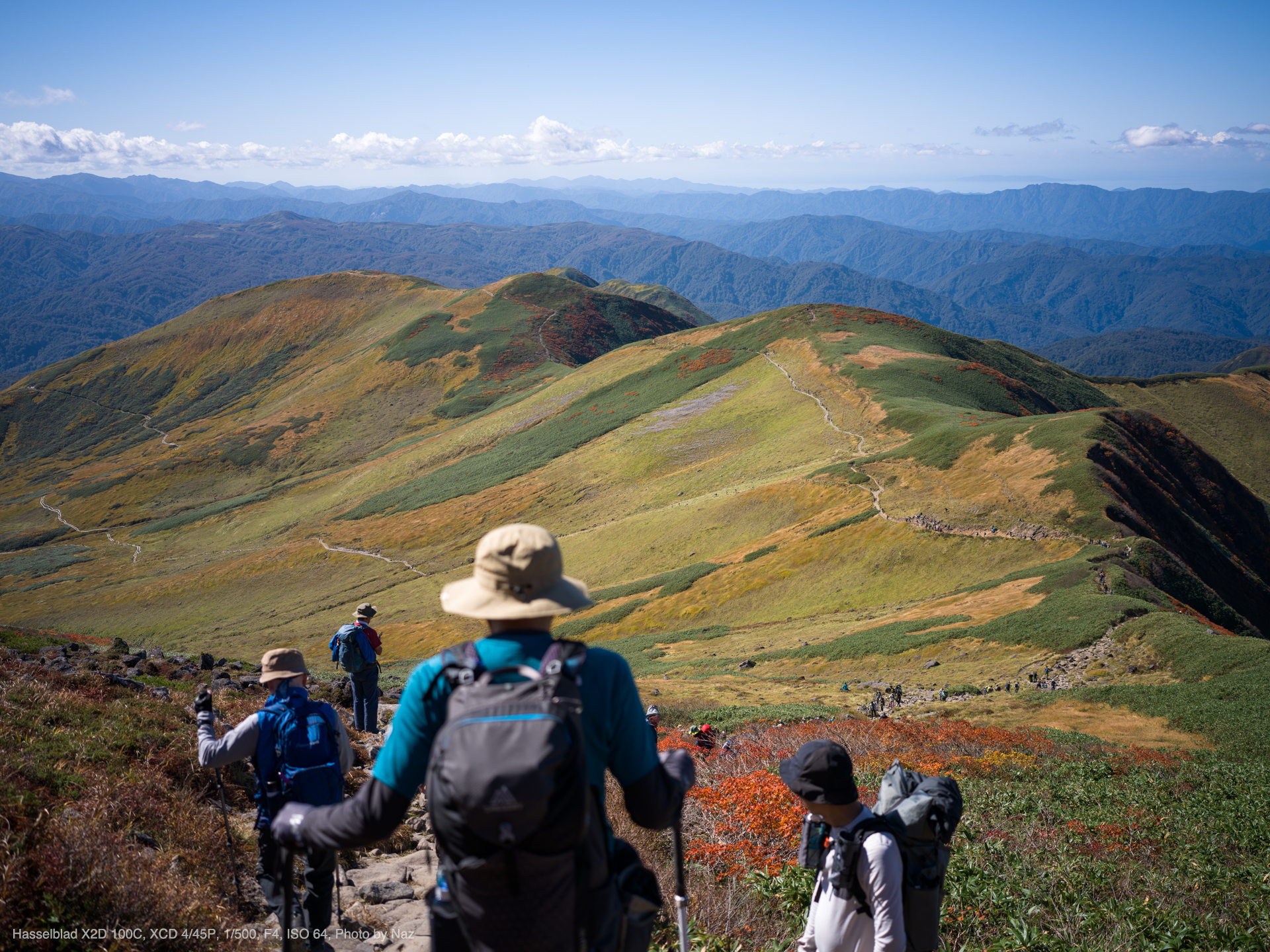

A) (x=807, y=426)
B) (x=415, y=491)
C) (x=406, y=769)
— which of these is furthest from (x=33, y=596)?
(x=406, y=769)

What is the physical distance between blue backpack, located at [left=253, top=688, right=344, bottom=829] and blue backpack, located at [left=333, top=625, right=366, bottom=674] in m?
7.73

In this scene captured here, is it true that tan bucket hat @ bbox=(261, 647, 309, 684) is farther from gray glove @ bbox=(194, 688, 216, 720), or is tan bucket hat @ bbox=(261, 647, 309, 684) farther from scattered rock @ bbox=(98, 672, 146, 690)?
scattered rock @ bbox=(98, 672, 146, 690)

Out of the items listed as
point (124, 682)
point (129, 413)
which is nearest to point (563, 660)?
point (124, 682)

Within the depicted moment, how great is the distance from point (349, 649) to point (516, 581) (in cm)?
1169

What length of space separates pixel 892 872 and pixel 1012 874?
4.25 m

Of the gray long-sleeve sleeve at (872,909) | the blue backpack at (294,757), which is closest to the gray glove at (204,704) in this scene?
the blue backpack at (294,757)

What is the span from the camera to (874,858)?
13.2 feet

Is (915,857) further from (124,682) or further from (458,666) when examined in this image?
(124,682)

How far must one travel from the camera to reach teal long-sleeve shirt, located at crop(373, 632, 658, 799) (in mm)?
3219

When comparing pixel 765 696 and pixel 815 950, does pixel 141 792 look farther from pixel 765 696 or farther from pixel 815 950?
pixel 765 696

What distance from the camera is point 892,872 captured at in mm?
3979

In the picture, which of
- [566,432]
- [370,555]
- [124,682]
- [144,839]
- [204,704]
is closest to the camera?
[204,704]

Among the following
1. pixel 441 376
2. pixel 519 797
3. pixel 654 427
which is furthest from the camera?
pixel 441 376

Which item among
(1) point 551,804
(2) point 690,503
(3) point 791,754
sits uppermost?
(1) point 551,804
